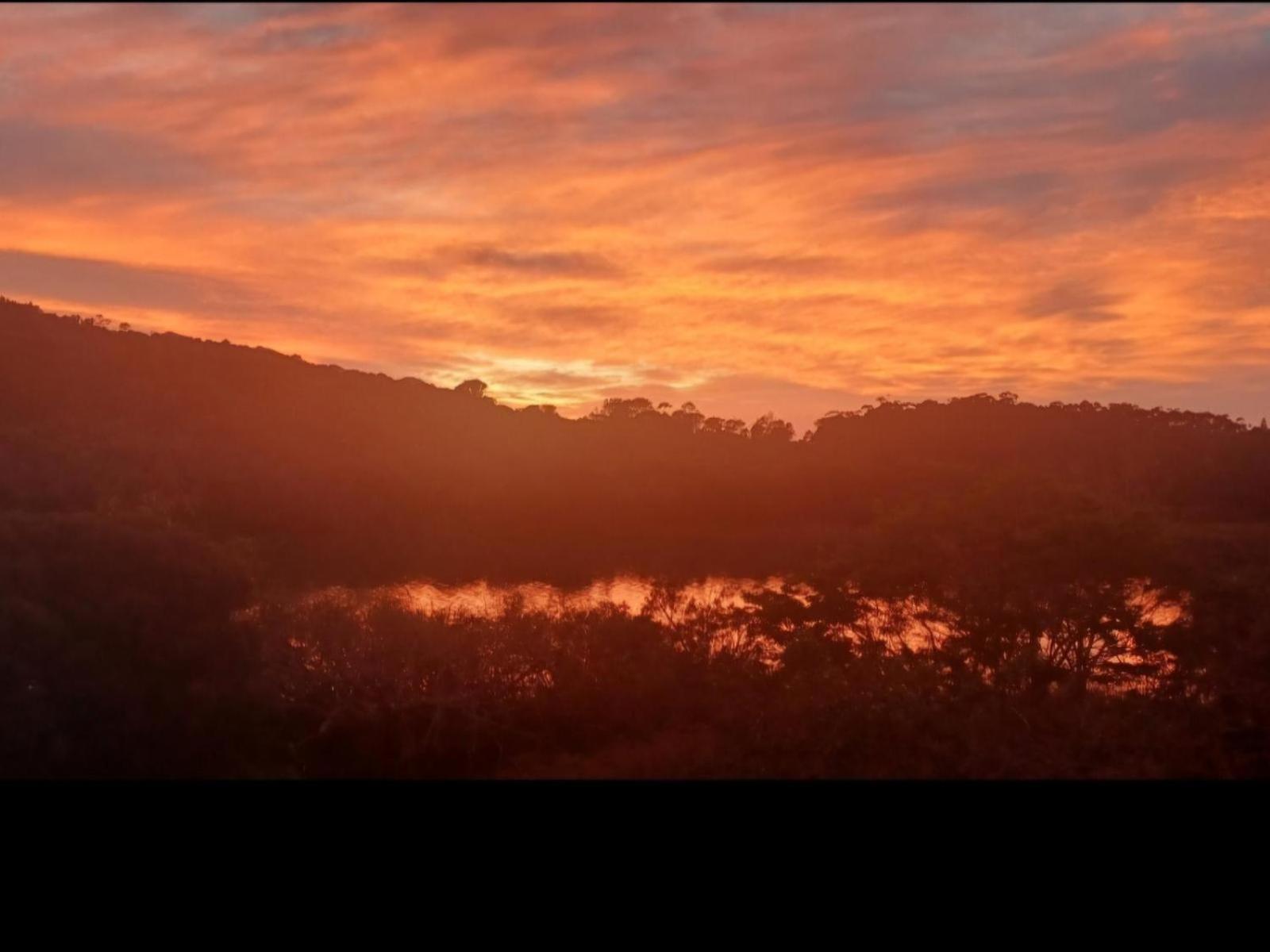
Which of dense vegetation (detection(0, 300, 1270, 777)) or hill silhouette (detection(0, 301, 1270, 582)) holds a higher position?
hill silhouette (detection(0, 301, 1270, 582))

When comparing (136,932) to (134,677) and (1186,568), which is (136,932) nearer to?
(134,677)

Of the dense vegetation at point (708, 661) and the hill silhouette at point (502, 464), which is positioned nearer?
the dense vegetation at point (708, 661)

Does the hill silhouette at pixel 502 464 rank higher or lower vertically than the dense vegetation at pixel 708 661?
higher

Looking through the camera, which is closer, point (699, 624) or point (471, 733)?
point (471, 733)

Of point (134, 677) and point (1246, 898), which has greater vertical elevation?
point (1246, 898)

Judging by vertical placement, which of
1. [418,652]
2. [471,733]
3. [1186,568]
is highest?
[1186,568]

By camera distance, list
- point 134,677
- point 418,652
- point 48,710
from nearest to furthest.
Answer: point 48,710 → point 134,677 → point 418,652

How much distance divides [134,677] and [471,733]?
13.9 ft

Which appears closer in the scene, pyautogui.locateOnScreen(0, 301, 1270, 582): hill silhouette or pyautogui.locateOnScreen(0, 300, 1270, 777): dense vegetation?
pyautogui.locateOnScreen(0, 300, 1270, 777): dense vegetation

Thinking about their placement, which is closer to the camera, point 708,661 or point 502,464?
point 708,661

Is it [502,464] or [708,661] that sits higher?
[502,464]

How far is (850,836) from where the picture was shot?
5.51 metres

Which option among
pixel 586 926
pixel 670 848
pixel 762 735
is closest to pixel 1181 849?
pixel 670 848

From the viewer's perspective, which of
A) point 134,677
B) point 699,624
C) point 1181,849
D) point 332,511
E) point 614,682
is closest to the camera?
point 1181,849
